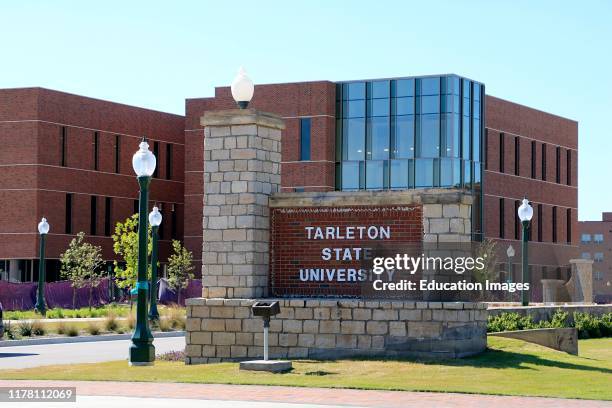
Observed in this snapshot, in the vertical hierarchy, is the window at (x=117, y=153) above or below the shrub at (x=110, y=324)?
above

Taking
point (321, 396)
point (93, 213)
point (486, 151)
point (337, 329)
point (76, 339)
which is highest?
point (486, 151)

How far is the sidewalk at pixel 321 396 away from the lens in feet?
53.0

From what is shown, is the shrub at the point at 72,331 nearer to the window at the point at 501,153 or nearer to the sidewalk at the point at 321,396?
the sidewalk at the point at 321,396

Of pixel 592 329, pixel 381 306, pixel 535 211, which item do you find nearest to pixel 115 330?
pixel 592 329

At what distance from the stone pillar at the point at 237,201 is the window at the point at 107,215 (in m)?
51.0

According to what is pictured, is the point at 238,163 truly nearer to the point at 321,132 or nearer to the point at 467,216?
the point at 467,216

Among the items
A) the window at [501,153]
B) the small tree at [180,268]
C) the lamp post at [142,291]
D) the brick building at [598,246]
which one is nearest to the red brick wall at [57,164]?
the small tree at [180,268]

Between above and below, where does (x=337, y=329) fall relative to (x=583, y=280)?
below

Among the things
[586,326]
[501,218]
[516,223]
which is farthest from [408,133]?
[586,326]

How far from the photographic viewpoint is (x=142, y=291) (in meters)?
23.2

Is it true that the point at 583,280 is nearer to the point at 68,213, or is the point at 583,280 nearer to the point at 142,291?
the point at 142,291

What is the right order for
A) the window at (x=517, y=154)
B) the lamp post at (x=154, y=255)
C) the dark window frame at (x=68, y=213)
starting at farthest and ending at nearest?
the window at (x=517, y=154)
the dark window frame at (x=68, y=213)
the lamp post at (x=154, y=255)

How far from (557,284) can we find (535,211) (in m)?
37.3

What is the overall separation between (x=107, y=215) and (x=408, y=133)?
19789 mm
